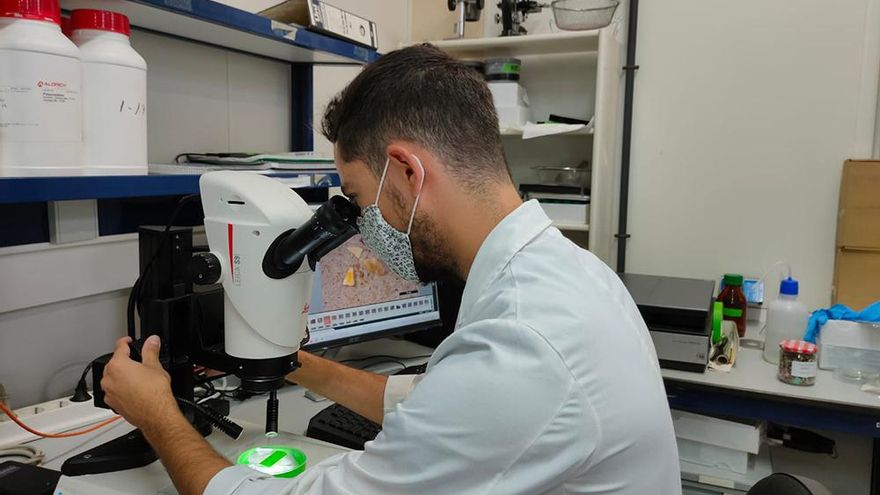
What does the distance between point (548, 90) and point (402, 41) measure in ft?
2.24

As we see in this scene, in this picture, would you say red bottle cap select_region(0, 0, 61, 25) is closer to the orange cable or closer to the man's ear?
the man's ear

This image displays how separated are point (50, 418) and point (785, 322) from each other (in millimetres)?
1928

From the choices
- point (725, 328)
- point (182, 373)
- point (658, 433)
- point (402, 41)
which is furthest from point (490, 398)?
point (402, 41)

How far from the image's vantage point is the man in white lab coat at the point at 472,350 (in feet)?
2.21

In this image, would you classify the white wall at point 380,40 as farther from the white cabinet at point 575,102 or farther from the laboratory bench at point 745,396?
the laboratory bench at point 745,396

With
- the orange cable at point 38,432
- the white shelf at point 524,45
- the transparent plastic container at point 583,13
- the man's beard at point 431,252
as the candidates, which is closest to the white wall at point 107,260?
the orange cable at point 38,432

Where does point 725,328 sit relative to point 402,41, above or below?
below

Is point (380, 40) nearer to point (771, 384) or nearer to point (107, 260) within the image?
point (107, 260)

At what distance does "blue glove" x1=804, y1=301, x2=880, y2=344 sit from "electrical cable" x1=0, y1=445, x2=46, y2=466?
6.31 ft

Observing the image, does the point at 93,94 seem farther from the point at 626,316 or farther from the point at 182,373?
the point at 626,316

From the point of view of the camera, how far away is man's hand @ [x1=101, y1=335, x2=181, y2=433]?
0.89 meters

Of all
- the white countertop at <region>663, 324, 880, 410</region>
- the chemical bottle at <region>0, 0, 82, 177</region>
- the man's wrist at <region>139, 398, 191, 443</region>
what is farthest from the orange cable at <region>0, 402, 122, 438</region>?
the white countertop at <region>663, 324, 880, 410</region>

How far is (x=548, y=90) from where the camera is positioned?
8.89 ft

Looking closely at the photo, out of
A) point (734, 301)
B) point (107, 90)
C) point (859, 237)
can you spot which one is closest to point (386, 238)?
point (107, 90)
